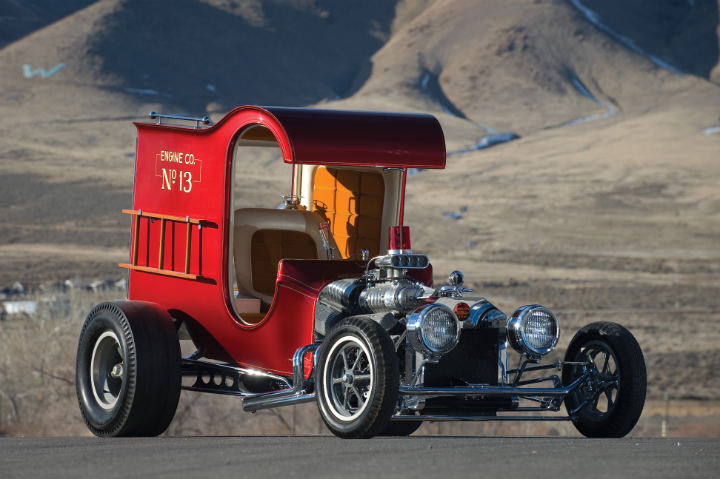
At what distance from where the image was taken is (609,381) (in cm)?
965

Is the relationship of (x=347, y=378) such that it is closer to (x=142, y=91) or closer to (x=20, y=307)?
(x=20, y=307)

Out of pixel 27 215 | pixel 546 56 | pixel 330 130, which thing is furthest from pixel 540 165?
pixel 330 130

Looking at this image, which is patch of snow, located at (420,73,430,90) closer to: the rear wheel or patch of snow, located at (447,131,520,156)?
patch of snow, located at (447,131,520,156)

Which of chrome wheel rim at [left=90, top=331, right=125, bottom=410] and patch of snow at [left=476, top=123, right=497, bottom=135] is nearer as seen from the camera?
chrome wheel rim at [left=90, top=331, right=125, bottom=410]

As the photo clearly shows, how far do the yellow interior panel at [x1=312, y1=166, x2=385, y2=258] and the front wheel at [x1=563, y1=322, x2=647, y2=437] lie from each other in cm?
265

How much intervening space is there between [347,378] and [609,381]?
7.04ft

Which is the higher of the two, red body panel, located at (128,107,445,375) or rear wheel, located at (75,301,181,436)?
red body panel, located at (128,107,445,375)

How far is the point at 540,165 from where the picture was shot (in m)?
83.5

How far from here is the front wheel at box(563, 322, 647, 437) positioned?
9.45 m

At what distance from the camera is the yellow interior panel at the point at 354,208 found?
39.2 feet

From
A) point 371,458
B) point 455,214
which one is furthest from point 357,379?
point 455,214

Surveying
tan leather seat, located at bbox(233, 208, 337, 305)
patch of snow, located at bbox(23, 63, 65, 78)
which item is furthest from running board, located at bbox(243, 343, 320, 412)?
patch of snow, located at bbox(23, 63, 65, 78)

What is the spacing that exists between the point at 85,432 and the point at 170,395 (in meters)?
15.9

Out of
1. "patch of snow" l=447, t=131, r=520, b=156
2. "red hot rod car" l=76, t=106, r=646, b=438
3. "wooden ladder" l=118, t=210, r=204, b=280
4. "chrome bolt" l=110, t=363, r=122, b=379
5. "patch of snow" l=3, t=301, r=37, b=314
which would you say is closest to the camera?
"red hot rod car" l=76, t=106, r=646, b=438
